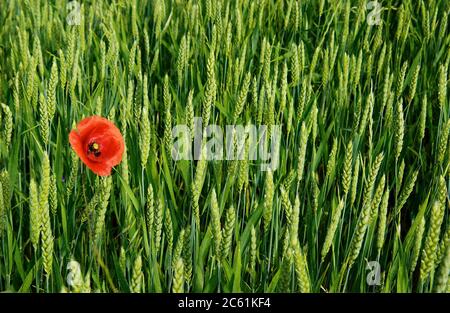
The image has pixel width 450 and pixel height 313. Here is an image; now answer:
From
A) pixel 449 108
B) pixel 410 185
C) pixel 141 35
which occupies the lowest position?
pixel 410 185

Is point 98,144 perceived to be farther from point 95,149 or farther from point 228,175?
point 228,175

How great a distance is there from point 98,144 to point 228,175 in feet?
0.63

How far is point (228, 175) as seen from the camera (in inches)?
35.3

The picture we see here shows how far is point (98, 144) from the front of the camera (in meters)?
0.82

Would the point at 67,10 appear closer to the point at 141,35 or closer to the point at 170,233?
the point at 141,35

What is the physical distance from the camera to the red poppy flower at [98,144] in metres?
0.80

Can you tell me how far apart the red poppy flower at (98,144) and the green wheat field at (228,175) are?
0.04 metres

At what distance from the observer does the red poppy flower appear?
0.80 metres

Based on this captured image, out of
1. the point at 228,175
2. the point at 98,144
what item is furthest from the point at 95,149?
the point at 228,175

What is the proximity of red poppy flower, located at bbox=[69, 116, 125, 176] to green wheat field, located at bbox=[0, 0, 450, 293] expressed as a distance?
4 cm

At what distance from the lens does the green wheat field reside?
750mm

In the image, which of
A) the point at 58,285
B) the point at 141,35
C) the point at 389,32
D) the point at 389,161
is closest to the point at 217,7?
the point at 141,35

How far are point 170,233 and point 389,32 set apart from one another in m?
1.10
